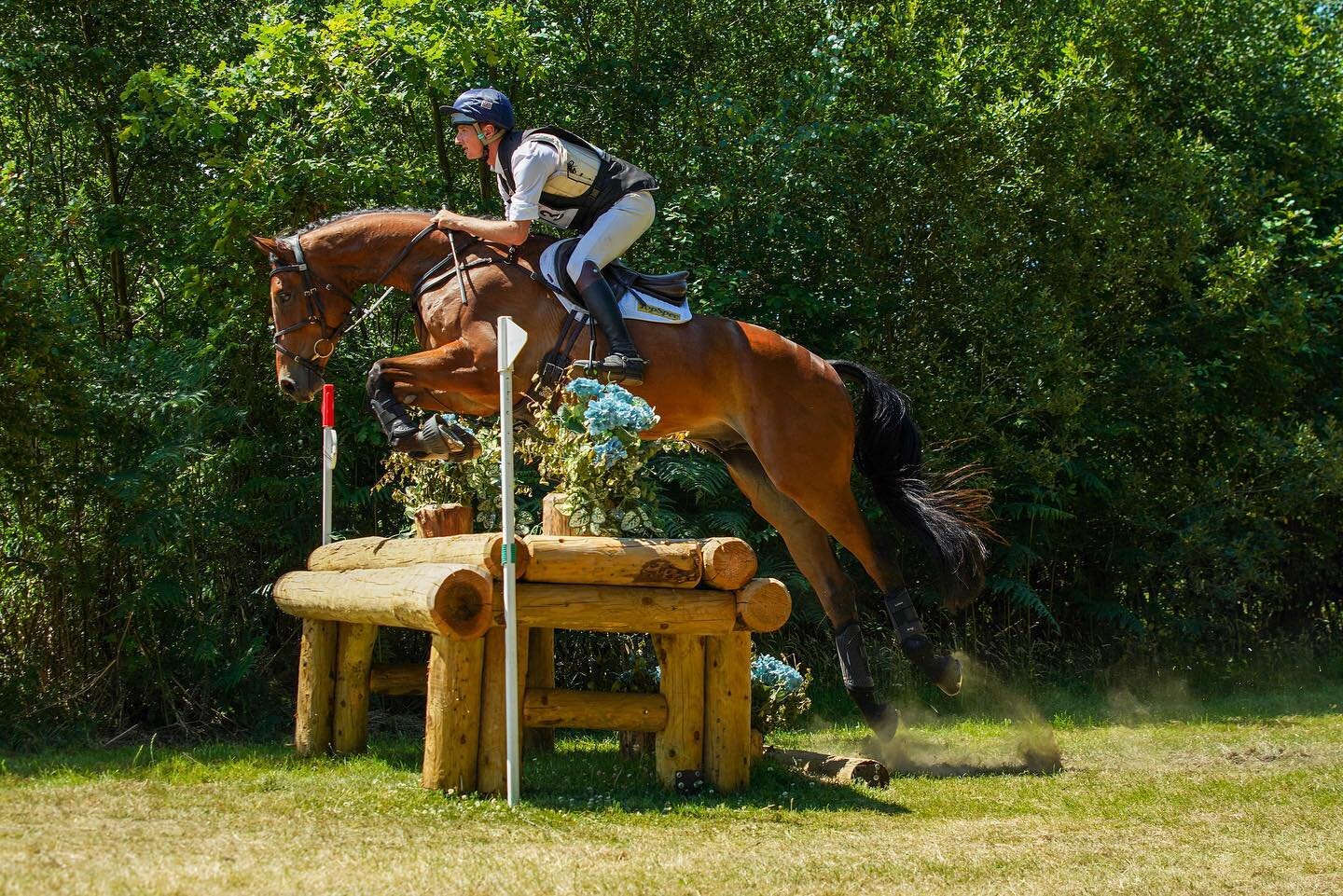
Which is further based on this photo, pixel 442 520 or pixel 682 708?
pixel 442 520

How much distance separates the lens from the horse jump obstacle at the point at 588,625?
15.4 feet

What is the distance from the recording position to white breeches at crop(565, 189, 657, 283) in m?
6.04

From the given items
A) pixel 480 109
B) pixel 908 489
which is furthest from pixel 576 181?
pixel 908 489

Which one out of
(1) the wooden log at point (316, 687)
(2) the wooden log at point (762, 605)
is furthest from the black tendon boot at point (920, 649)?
(1) the wooden log at point (316, 687)

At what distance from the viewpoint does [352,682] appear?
6.21m

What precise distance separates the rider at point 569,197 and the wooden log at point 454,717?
1.67 m

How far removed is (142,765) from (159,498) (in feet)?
6.45

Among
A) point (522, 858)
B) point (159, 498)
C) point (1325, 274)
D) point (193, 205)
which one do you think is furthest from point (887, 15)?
point (522, 858)

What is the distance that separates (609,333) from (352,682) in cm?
212

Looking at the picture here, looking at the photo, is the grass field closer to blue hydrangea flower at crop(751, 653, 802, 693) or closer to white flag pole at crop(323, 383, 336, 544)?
blue hydrangea flower at crop(751, 653, 802, 693)

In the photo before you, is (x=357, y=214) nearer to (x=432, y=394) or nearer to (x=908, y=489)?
(x=432, y=394)

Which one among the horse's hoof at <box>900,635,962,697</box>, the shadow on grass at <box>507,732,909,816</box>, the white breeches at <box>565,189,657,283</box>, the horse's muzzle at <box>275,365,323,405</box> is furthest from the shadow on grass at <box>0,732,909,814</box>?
the white breeches at <box>565,189,657,283</box>

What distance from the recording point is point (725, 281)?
8680 mm

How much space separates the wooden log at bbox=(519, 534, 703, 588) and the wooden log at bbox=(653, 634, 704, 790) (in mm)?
329
